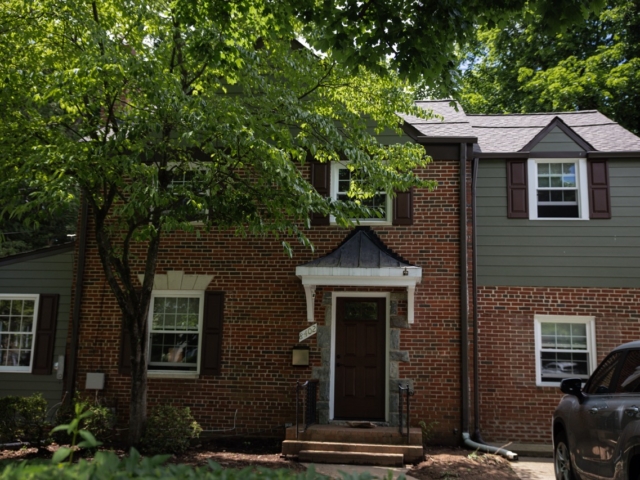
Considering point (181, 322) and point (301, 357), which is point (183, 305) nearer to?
point (181, 322)

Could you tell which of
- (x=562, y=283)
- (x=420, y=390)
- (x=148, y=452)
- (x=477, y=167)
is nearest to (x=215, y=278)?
(x=148, y=452)

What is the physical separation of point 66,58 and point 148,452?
5.65m

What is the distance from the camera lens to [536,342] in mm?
10844

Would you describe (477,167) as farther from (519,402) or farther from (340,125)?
(519,402)

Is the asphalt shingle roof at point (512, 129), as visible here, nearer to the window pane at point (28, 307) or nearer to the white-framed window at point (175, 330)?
the white-framed window at point (175, 330)

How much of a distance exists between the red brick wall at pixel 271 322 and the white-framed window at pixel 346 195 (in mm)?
214

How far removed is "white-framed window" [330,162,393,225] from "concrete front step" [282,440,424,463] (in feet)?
12.8

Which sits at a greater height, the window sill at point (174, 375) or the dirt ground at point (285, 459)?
the window sill at point (174, 375)

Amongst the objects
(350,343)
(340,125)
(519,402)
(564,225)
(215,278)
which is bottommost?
(519,402)

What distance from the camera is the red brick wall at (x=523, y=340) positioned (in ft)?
34.9

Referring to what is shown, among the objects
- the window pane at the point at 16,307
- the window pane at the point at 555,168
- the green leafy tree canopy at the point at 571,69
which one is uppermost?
the green leafy tree canopy at the point at 571,69

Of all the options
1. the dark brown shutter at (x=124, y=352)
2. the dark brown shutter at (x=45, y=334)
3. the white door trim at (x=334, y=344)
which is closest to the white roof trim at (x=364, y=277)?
the white door trim at (x=334, y=344)

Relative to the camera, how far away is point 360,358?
35.5 feet

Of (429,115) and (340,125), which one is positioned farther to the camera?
(340,125)
